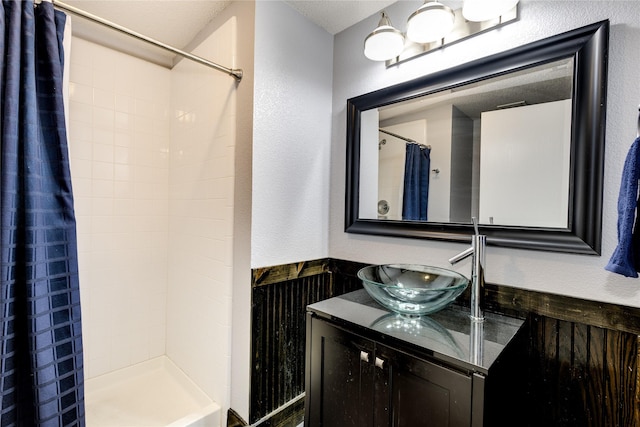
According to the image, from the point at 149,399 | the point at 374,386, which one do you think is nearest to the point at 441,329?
the point at 374,386

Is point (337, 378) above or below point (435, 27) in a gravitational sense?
below

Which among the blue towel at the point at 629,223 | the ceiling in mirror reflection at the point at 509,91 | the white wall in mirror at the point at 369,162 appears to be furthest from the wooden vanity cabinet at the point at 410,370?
the ceiling in mirror reflection at the point at 509,91

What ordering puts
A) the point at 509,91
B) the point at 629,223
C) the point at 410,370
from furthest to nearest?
the point at 509,91 < the point at 410,370 < the point at 629,223

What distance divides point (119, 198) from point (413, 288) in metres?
1.88

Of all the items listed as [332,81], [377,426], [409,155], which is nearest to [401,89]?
[409,155]

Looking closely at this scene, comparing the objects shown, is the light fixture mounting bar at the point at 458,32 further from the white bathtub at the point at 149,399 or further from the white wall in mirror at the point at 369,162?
the white bathtub at the point at 149,399

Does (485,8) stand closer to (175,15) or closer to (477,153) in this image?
(477,153)

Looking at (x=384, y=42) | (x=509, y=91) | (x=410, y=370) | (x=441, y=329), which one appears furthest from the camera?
(x=384, y=42)

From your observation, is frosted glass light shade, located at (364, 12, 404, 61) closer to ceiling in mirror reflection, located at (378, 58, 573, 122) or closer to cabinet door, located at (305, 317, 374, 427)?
ceiling in mirror reflection, located at (378, 58, 573, 122)

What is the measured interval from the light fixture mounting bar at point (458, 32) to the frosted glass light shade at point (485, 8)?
0.14ft

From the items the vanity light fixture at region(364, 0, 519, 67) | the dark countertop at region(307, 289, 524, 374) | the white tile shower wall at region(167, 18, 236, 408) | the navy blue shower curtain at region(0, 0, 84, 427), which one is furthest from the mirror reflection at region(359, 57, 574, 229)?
the navy blue shower curtain at region(0, 0, 84, 427)

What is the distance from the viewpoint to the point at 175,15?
5.40ft

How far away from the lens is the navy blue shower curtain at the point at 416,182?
141cm

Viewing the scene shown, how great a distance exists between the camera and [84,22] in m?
1.73
